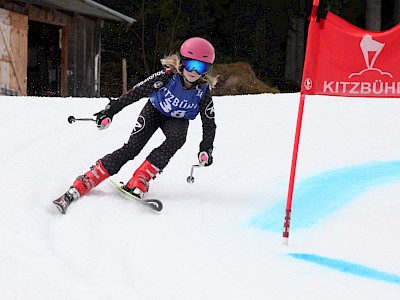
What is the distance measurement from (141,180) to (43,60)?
16260 mm

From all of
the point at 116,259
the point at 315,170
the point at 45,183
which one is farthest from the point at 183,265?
the point at 315,170

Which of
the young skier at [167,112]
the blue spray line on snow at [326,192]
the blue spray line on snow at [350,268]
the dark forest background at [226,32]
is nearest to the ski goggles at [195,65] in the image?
the young skier at [167,112]

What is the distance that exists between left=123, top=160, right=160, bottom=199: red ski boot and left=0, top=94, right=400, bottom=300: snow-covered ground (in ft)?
0.37

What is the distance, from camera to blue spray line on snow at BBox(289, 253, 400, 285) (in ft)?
12.4

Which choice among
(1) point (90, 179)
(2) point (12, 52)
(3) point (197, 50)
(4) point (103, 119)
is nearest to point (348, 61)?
Result: (3) point (197, 50)

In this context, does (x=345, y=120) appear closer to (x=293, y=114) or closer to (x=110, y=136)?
(x=293, y=114)

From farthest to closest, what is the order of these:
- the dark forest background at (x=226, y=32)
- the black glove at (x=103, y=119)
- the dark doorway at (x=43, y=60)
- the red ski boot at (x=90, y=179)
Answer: the dark forest background at (x=226, y=32) < the dark doorway at (x=43, y=60) < the black glove at (x=103, y=119) < the red ski boot at (x=90, y=179)

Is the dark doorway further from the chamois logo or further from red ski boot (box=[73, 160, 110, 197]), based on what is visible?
the chamois logo

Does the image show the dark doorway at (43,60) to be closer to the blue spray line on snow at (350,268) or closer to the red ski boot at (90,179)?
the red ski boot at (90,179)

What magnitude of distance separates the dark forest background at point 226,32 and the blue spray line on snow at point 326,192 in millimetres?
18333

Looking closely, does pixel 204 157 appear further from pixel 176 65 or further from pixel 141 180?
pixel 176 65

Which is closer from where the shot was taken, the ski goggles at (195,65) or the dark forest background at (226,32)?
the ski goggles at (195,65)

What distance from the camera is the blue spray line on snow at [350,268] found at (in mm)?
3781

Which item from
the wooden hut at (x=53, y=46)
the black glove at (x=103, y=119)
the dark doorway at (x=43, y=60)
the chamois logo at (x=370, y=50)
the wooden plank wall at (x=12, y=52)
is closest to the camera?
the chamois logo at (x=370, y=50)
